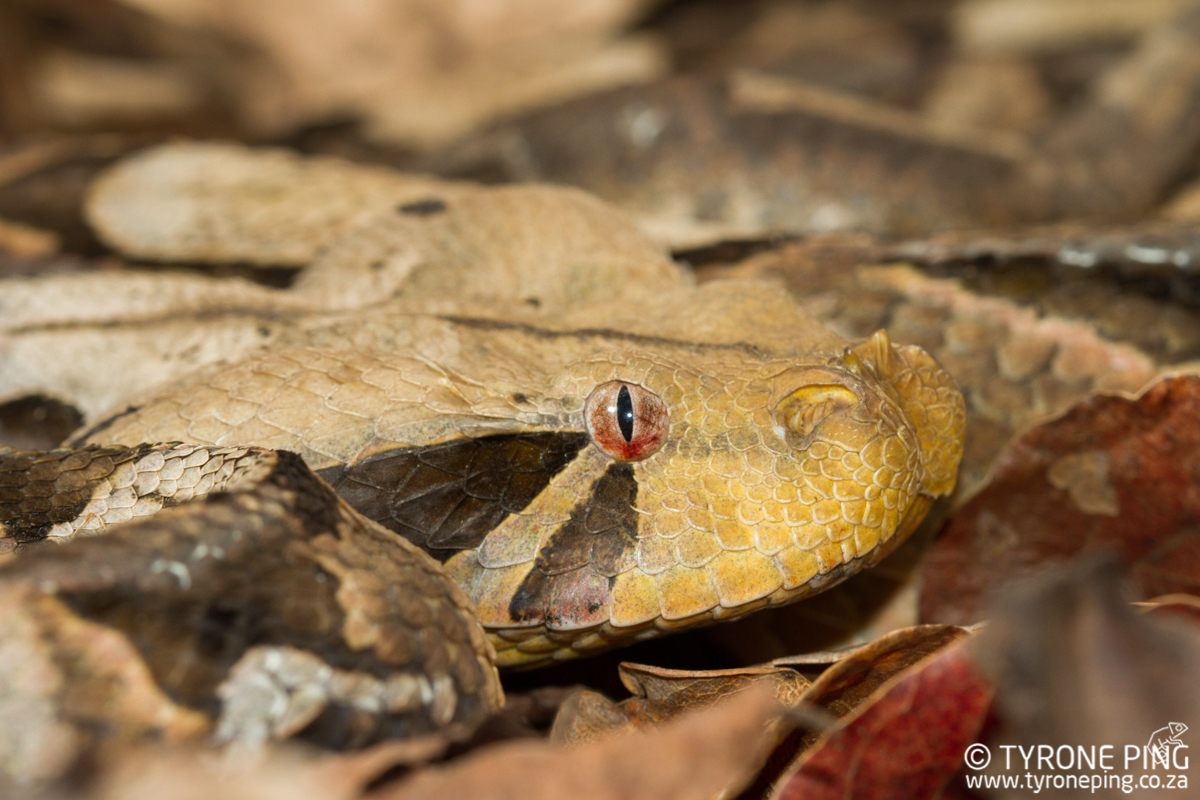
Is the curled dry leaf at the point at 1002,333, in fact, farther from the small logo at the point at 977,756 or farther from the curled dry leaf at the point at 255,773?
the curled dry leaf at the point at 255,773

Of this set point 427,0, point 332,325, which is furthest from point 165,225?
point 427,0

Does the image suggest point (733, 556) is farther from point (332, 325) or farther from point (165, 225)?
point (165, 225)

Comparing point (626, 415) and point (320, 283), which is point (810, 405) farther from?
point (320, 283)

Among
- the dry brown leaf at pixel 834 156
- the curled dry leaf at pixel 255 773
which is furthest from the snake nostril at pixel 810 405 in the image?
the dry brown leaf at pixel 834 156

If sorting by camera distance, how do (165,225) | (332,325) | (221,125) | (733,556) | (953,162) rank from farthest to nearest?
1. (221,125)
2. (953,162)
3. (165,225)
4. (332,325)
5. (733,556)

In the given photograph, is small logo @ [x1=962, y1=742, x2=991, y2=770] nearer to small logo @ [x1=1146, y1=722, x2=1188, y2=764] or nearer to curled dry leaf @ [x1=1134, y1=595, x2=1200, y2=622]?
small logo @ [x1=1146, y1=722, x2=1188, y2=764]

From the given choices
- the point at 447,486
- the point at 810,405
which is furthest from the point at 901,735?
the point at 447,486
